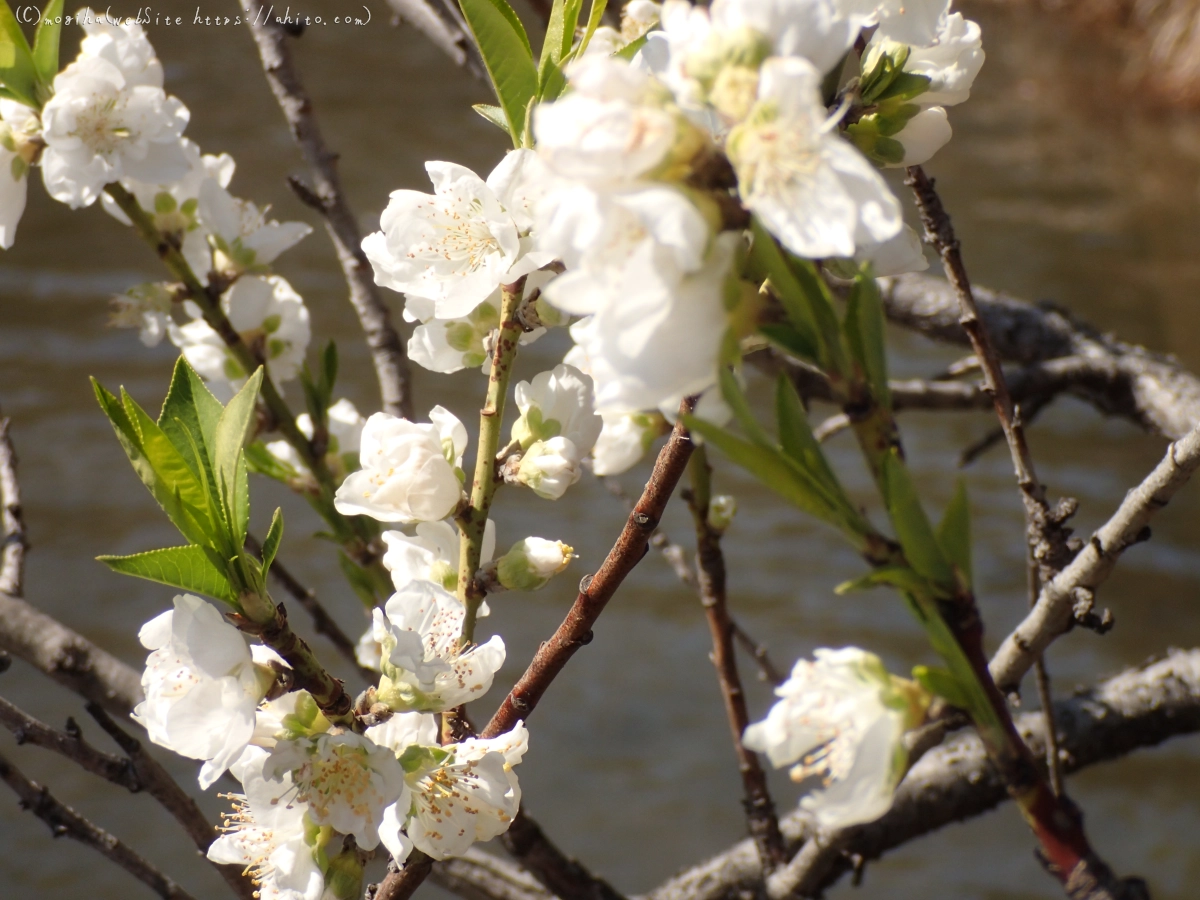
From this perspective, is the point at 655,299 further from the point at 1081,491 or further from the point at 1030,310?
the point at 1081,491

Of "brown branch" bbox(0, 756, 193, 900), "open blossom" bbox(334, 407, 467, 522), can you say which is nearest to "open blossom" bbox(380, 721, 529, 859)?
"open blossom" bbox(334, 407, 467, 522)

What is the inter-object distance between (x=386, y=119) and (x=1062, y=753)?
16.0 feet

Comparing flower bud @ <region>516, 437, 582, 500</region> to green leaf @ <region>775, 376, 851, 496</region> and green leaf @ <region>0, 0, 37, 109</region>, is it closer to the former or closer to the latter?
green leaf @ <region>775, 376, 851, 496</region>

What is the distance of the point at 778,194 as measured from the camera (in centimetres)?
32

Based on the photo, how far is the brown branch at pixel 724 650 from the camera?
0.71m

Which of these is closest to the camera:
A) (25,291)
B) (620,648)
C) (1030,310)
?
(1030,310)

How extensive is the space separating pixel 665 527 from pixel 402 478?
2.54 m

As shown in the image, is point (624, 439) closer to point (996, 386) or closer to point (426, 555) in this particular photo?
point (426, 555)

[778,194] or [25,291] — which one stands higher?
[778,194]

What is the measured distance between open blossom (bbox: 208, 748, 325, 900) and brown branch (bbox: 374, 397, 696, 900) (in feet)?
0.14

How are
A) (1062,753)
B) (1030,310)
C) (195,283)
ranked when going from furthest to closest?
(1030,310), (1062,753), (195,283)

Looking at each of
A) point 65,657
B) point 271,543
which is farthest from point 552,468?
point 65,657

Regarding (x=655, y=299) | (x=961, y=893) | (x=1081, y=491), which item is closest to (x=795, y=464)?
(x=655, y=299)

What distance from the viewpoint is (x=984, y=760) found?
3.29 feet
